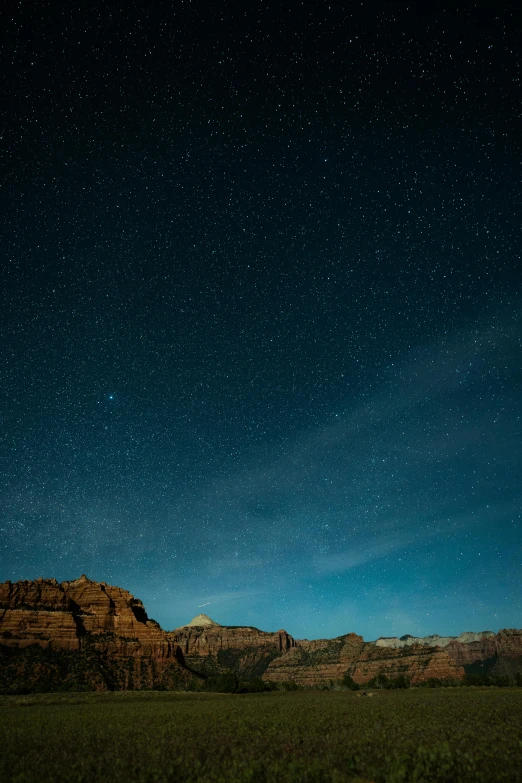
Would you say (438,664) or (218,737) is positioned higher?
(218,737)

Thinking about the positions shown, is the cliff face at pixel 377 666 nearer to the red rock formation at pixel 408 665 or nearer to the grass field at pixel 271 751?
the red rock formation at pixel 408 665

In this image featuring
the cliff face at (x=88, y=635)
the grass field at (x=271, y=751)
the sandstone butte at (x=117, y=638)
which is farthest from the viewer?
the sandstone butte at (x=117, y=638)

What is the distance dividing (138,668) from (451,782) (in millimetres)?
137338

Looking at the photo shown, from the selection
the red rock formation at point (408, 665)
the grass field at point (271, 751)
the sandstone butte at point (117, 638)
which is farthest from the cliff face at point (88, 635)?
the grass field at point (271, 751)

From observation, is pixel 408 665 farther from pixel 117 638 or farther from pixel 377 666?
pixel 117 638

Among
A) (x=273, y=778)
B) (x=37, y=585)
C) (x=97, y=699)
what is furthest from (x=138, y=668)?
(x=273, y=778)

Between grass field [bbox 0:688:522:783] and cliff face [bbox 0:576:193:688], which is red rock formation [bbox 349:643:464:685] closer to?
cliff face [bbox 0:576:193:688]

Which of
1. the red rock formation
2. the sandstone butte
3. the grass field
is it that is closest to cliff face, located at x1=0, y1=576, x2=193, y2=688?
the sandstone butte

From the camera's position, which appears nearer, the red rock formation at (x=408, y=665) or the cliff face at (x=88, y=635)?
the cliff face at (x=88, y=635)

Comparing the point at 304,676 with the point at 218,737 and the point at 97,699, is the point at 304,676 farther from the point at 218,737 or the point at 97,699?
the point at 218,737

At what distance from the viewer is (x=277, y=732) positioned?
29.0 metres

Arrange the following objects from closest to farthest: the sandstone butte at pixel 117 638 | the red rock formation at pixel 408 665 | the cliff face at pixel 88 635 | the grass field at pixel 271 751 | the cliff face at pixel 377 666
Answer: the grass field at pixel 271 751 < the cliff face at pixel 88 635 < the sandstone butte at pixel 117 638 < the red rock formation at pixel 408 665 < the cliff face at pixel 377 666

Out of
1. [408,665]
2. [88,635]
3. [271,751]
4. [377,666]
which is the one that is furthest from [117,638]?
[271,751]

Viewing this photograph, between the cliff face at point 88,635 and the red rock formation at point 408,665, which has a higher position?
the cliff face at point 88,635
